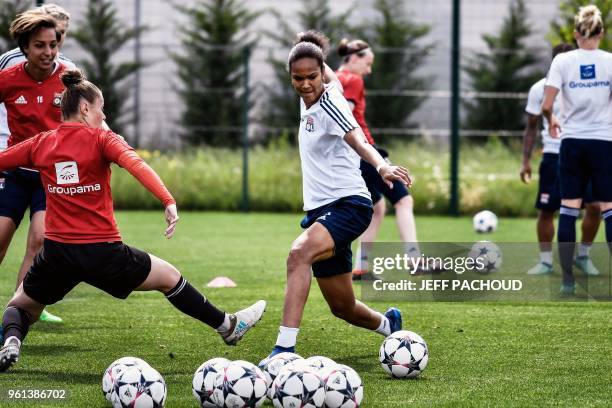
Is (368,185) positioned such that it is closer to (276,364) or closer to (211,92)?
(276,364)

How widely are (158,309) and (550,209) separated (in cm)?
423

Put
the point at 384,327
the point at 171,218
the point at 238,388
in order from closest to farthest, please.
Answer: the point at 238,388, the point at 171,218, the point at 384,327

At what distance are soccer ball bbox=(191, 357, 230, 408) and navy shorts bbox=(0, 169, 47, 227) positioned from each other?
2.69m

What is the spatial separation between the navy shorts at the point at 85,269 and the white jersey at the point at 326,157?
3.47ft

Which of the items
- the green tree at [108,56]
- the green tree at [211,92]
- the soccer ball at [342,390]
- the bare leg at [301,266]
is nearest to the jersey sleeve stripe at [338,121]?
the bare leg at [301,266]

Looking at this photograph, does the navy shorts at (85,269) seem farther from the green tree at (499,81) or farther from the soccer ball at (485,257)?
the green tree at (499,81)

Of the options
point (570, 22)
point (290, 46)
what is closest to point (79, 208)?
point (570, 22)

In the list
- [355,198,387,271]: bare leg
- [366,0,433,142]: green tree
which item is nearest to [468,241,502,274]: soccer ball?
[355,198,387,271]: bare leg

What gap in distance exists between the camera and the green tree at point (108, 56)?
2219 centimetres

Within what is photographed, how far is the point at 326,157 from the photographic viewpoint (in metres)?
6.39

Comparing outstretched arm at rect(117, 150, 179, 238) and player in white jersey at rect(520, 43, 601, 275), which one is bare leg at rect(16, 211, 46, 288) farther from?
player in white jersey at rect(520, 43, 601, 275)

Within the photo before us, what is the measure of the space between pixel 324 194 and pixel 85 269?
1425 millimetres

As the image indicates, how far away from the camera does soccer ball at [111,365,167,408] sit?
5.03m

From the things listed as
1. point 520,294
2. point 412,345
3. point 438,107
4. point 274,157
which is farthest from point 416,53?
point 412,345
